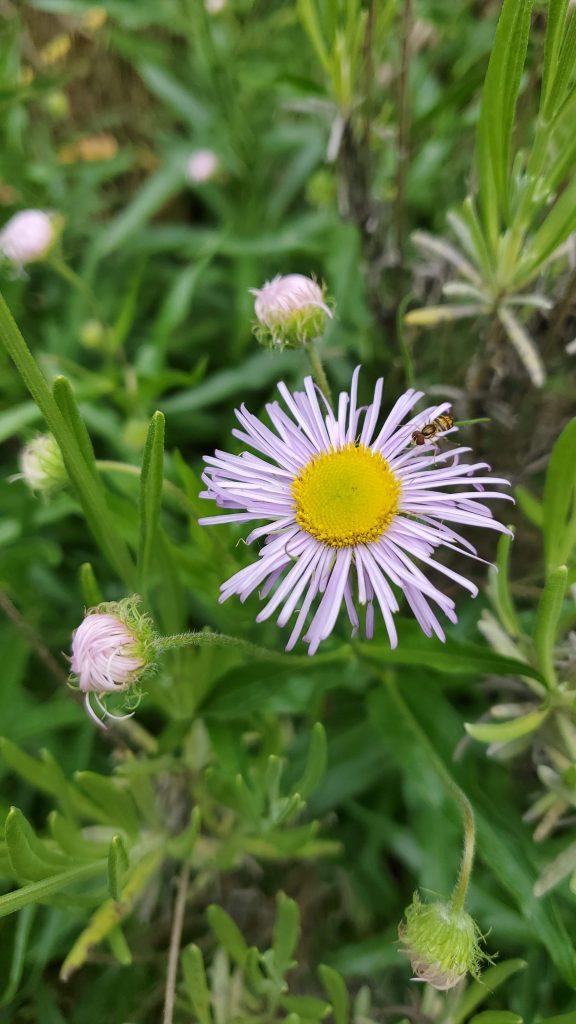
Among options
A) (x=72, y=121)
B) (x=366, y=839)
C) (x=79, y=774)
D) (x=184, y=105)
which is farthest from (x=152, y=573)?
(x=72, y=121)

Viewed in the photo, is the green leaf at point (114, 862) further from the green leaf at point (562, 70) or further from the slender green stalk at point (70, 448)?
the green leaf at point (562, 70)

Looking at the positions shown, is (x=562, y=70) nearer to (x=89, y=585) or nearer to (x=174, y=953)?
(x=89, y=585)

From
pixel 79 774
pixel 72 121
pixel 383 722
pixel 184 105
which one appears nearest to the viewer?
pixel 79 774

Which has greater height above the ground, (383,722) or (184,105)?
(184,105)

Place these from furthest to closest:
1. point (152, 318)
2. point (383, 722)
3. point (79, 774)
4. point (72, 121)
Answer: point (72, 121)
point (152, 318)
point (383, 722)
point (79, 774)

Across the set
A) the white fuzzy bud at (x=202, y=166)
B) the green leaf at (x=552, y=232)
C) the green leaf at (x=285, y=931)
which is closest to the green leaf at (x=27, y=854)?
the green leaf at (x=285, y=931)

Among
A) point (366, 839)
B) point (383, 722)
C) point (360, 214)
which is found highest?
point (360, 214)

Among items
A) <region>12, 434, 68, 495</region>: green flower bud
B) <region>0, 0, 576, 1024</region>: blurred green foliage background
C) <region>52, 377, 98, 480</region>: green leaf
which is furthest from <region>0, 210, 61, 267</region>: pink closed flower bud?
<region>52, 377, 98, 480</region>: green leaf

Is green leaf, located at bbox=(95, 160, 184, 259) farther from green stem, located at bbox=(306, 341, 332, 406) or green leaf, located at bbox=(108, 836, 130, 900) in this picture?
green leaf, located at bbox=(108, 836, 130, 900)

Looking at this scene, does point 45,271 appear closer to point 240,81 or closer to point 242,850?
point 240,81
